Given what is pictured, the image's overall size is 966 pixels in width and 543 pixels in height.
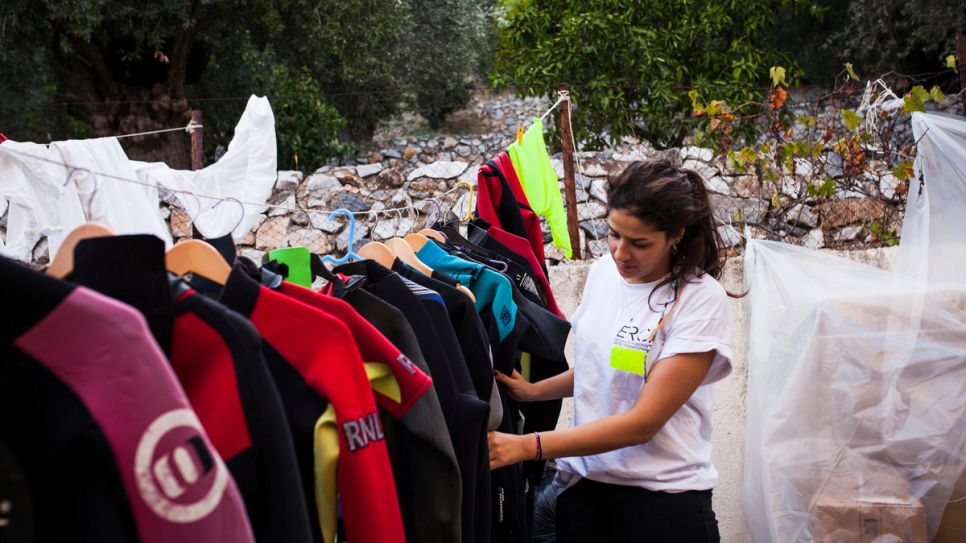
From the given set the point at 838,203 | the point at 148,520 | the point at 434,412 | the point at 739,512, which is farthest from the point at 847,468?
the point at 838,203

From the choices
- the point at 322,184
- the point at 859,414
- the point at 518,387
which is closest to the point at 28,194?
the point at 518,387

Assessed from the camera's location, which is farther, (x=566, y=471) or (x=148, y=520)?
(x=566, y=471)

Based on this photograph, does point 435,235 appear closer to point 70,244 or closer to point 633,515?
point 633,515

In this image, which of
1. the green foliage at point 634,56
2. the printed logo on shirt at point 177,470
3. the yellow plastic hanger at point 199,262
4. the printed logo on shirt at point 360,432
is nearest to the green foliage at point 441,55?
the green foliage at point 634,56

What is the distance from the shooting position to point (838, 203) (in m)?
6.61

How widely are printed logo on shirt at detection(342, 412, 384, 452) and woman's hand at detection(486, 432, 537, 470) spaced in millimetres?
530

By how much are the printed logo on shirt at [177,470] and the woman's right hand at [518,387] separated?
1.34 m

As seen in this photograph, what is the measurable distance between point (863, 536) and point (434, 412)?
6.77 ft

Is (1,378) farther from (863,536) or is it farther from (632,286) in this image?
(863,536)

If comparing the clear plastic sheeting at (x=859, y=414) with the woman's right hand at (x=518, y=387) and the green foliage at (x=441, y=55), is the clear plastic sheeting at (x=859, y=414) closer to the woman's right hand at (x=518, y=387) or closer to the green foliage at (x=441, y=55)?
the woman's right hand at (x=518, y=387)

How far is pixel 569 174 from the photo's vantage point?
14.6ft

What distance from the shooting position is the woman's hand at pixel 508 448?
1769 mm

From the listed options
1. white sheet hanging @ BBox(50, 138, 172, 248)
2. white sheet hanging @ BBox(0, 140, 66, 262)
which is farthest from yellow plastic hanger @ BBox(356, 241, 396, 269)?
white sheet hanging @ BBox(0, 140, 66, 262)

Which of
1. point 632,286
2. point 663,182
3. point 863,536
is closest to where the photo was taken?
point 663,182
